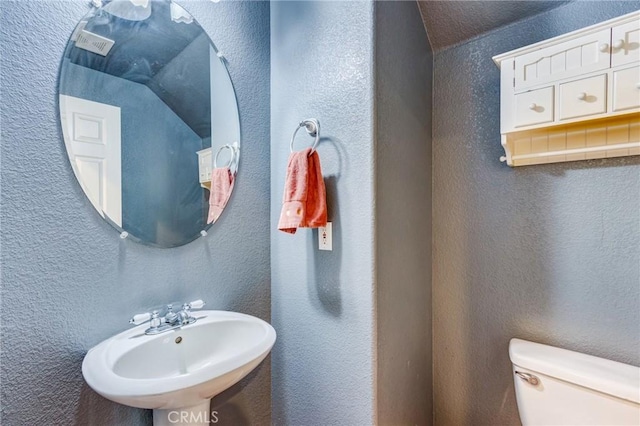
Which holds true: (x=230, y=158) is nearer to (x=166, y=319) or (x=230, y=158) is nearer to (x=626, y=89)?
(x=166, y=319)

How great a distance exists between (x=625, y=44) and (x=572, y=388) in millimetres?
1091

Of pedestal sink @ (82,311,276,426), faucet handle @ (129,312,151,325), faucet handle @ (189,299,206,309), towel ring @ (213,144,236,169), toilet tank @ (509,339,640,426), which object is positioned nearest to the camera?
pedestal sink @ (82,311,276,426)

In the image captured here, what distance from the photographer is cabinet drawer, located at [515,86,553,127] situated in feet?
3.39

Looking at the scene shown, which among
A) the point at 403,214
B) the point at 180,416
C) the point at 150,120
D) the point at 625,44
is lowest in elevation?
the point at 180,416

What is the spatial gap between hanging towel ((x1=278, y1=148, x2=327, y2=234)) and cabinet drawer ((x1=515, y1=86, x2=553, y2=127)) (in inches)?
29.9

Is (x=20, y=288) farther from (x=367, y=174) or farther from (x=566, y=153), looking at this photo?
(x=566, y=153)

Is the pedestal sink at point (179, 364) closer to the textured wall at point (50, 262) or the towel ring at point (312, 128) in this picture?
the textured wall at point (50, 262)

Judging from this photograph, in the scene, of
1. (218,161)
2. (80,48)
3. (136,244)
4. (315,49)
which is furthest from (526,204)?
(80,48)

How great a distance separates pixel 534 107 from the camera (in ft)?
3.47

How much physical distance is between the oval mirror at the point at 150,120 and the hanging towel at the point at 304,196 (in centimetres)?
32

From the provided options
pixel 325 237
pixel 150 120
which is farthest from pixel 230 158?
pixel 325 237

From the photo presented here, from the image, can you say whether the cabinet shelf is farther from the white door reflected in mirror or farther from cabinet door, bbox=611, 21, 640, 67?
the white door reflected in mirror

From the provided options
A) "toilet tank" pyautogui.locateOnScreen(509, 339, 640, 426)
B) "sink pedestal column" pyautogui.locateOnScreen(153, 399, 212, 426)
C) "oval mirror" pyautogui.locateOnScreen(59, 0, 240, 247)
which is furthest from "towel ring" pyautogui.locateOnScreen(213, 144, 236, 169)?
"toilet tank" pyautogui.locateOnScreen(509, 339, 640, 426)

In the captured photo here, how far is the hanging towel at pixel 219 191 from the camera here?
4.00 feet
